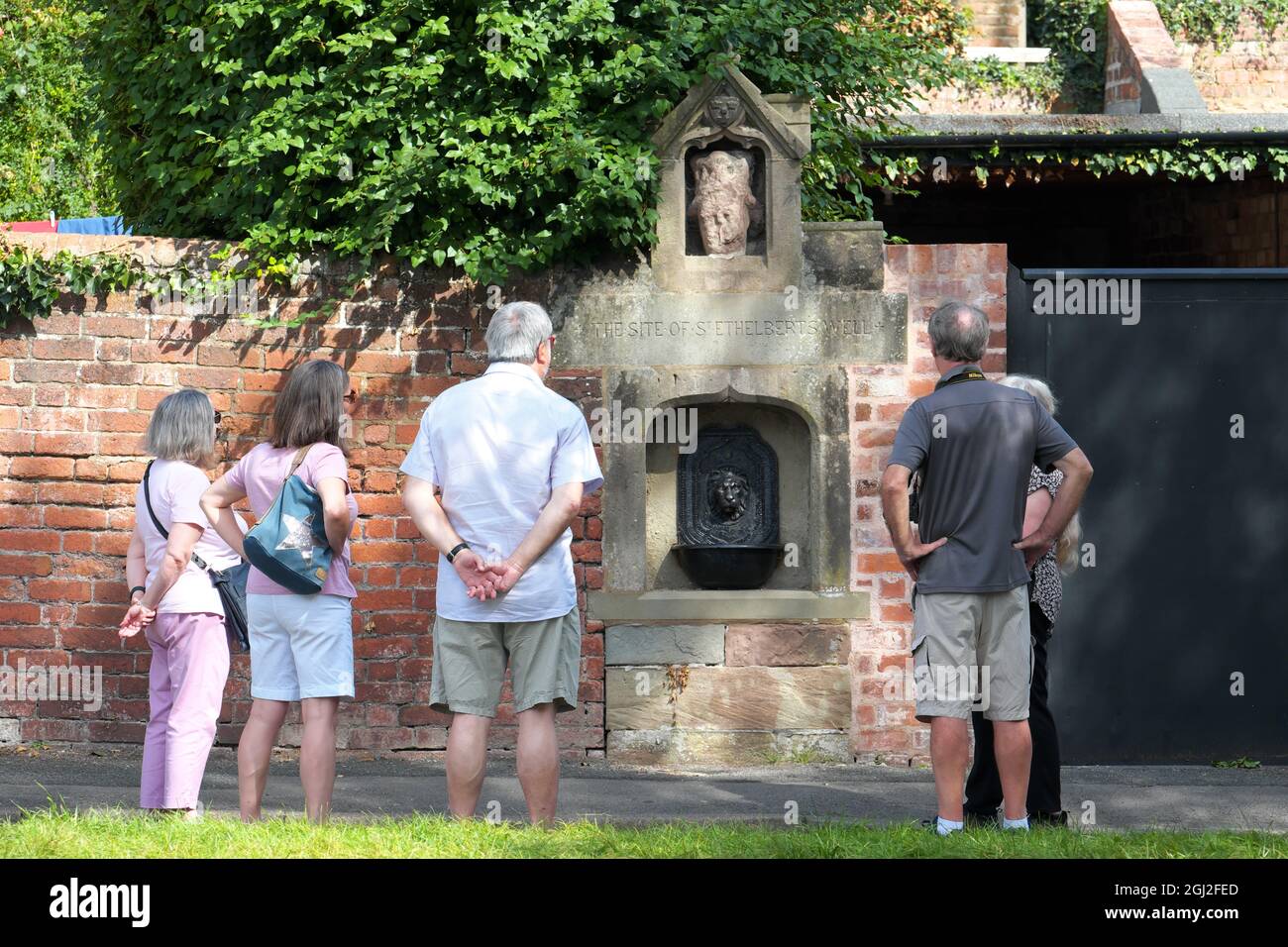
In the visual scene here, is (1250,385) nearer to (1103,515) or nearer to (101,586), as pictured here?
(1103,515)

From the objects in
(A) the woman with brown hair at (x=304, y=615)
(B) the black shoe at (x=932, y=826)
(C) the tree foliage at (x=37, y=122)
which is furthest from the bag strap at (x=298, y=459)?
(C) the tree foliage at (x=37, y=122)

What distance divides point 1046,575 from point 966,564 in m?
0.71

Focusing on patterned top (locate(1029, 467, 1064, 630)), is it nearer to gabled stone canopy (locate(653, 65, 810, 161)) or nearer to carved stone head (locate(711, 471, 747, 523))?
carved stone head (locate(711, 471, 747, 523))

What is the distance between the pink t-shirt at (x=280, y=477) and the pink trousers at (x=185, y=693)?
442 millimetres

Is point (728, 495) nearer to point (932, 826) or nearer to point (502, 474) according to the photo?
point (932, 826)

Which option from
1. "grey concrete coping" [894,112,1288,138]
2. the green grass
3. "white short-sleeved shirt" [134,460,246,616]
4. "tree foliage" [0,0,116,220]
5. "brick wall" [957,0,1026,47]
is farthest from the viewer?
"tree foliage" [0,0,116,220]

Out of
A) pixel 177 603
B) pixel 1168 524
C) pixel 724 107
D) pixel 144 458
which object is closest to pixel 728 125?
pixel 724 107

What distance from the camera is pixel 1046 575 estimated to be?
6.25m

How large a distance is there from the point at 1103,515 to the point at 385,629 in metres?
3.67

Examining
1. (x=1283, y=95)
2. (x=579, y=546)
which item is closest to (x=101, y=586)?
(x=579, y=546)

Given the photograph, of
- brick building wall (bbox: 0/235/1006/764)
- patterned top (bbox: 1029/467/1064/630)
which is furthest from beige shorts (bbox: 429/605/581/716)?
brick building wall (bbox: 0/235/1006/764)

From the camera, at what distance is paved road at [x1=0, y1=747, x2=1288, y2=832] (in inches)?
271

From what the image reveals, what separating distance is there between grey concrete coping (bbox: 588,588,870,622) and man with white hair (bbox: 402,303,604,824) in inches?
99.9
